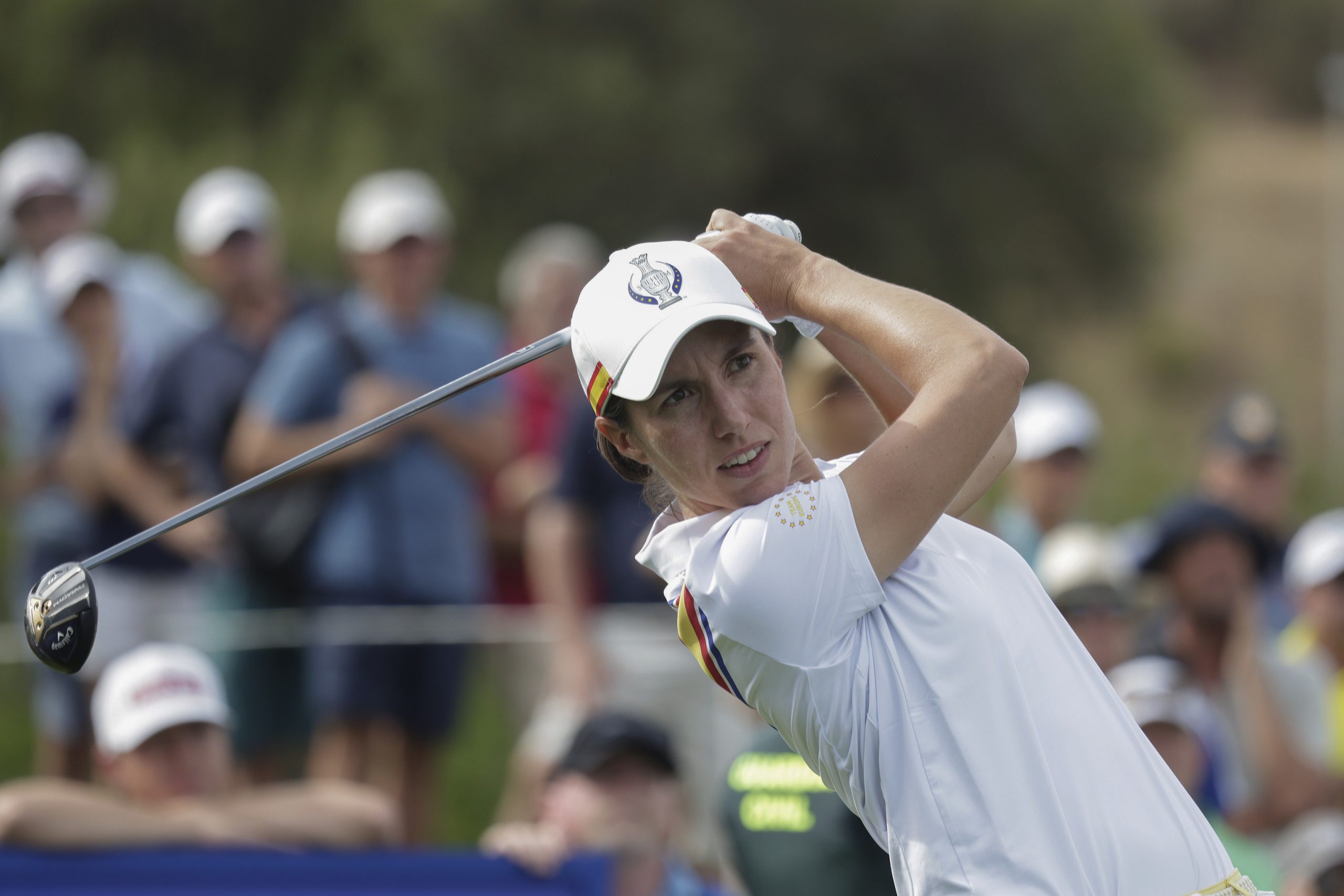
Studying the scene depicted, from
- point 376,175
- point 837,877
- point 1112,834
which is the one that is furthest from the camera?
point 376,175

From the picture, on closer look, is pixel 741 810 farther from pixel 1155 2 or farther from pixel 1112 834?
pixel 1155 2

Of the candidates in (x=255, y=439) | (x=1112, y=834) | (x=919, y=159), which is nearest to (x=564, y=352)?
(x=255, y=439)

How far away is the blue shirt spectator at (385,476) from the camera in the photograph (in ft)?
21.5

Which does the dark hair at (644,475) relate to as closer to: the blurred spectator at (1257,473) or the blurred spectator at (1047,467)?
the blurred spectator at (1047,467)

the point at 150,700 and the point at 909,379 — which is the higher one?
the point at 150,700

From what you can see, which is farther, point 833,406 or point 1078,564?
point 1078,564

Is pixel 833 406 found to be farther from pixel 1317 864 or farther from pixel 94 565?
pixel 94 565

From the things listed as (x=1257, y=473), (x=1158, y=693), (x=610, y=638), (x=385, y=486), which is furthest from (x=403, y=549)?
(x=1257, y=473)

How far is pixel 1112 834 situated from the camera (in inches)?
99.1

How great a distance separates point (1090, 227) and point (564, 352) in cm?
2276

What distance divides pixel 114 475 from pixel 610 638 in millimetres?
1957

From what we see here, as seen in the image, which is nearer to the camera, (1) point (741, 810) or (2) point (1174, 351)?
(1) point (741, 810)

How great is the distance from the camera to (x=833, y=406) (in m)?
5.12

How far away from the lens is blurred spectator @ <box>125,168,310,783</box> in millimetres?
6637
